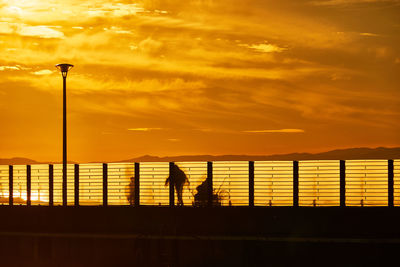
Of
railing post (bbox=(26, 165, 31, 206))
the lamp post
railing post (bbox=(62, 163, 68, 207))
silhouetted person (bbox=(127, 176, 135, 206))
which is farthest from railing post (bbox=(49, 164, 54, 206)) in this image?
silhouetted person (bbox=(127, 176, 135, 206))

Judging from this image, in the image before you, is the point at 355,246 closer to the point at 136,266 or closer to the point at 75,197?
the point at 136,266

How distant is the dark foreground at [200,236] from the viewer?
2177cm

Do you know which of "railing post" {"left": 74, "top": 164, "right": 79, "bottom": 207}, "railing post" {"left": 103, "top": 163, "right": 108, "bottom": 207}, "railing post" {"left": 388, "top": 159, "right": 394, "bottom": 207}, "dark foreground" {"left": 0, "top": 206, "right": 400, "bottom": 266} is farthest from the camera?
"railing post" {"left": 74, "top": 164, "right": 79, "bottom": 207}

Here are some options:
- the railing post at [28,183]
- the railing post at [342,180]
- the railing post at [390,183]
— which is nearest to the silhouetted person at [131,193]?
the railing post at [28,183]

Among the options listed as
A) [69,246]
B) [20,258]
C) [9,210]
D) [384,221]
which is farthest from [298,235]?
[9,210]

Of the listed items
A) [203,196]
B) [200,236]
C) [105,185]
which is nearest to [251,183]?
[203,196]

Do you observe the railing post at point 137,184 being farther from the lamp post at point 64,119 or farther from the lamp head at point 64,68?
the lamp head at point 64,68

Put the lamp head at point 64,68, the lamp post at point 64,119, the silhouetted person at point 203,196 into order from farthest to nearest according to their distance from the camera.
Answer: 1. the lamp head at point 64,68
2. the lamp post at point 64,119
3. the silhouetted person at point 203,196

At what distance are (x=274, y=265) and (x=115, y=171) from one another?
10039mm

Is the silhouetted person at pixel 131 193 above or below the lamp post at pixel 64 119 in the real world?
below

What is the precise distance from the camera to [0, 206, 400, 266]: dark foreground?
2177cm

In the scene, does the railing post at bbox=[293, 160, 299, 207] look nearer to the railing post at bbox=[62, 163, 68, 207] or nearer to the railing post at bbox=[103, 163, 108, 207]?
the railing post at bbox=[103, 163, 108, 207]

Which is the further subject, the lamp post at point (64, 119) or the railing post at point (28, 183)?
the railing post at point (28, 183)

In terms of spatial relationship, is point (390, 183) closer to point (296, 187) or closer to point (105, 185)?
point (296, 187)
